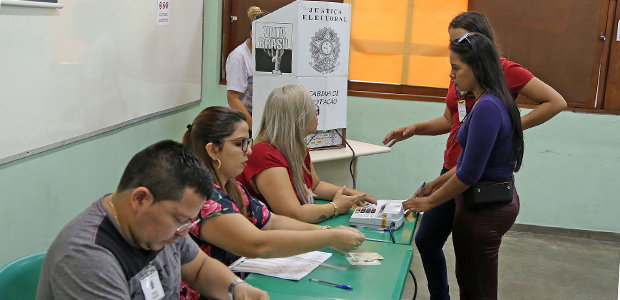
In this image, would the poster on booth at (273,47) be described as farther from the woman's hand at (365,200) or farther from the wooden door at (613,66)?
the wooden door at (613,66)

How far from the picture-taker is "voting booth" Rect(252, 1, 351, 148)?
2.86 meters

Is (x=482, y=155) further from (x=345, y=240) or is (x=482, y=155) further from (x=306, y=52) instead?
(x=306, y=52)

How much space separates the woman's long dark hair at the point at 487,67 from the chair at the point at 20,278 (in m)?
1.51

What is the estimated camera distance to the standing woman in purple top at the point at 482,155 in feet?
6.11

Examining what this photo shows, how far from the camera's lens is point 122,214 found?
3.51 ft

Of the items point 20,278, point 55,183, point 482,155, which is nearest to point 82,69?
point 55,183

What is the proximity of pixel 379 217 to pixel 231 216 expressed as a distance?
0.73 metres

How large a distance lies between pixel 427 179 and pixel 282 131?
2.50 m

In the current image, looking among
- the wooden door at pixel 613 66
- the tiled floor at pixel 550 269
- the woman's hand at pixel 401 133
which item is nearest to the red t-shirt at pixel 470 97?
the woman's hand at pixel 401 133

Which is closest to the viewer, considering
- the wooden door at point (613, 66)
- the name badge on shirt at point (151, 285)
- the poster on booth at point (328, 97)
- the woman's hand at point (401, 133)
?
the name badge on shirt at point (151, 285)

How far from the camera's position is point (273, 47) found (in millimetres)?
2906

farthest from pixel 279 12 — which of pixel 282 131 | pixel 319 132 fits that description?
pixel 282 131

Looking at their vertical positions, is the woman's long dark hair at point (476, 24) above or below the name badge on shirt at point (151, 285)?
above

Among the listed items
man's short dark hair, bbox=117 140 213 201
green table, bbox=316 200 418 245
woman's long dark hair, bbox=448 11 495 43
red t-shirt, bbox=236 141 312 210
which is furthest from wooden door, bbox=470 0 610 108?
man's short dark hair, bbox=117 140 213 201
